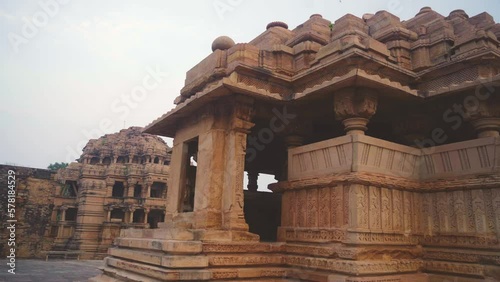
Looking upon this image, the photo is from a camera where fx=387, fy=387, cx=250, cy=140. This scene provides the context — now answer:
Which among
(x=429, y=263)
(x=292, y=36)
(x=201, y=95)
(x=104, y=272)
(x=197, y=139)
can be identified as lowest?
(x=104, y=272)

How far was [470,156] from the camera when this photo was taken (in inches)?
245

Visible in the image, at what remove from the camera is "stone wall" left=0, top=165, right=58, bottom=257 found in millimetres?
24047


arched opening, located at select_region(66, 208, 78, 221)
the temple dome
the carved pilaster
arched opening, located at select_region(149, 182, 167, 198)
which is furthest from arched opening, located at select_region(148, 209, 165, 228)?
the carved pilaster

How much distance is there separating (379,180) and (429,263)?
1723 millimetres

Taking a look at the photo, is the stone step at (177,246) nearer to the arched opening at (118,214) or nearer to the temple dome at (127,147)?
the arched opening at (118,214)

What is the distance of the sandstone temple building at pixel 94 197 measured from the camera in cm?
2470

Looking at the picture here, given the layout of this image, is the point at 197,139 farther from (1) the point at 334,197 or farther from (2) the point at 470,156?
(2) the point at 470,156

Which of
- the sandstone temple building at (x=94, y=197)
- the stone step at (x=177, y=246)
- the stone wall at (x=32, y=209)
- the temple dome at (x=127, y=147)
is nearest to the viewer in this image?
the stone step at (x=177, y=246)

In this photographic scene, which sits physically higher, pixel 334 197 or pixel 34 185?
pixel 34 185

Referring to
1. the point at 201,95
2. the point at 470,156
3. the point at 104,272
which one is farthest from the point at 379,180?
the point at 104,272

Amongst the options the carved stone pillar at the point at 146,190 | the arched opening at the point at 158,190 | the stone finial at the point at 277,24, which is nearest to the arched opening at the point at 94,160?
the arched opening at the point at 158,190
